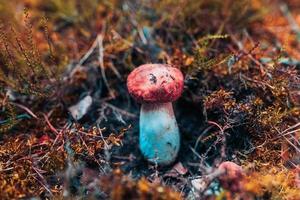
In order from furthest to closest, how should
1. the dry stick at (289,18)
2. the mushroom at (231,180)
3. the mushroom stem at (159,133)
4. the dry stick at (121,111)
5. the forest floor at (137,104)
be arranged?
the dry stick at (289,18) < the dry stick at (121,111) < the mushroom stem at (159,133) < the forest floor at (137,104) < the mushroom at (231,180)

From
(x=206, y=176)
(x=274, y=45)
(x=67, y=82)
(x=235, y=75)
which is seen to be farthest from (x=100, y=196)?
(x=274, y=45)

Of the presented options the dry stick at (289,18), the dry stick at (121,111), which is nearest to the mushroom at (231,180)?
the dry stick at (121,111)

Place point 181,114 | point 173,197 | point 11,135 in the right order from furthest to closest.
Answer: point 181,114, point 11,135, point 173,197

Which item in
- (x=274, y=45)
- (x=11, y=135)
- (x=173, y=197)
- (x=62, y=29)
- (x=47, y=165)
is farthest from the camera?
(x=62, y=29)

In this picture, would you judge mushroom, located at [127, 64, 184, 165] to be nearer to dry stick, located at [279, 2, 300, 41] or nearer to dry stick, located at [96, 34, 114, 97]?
dry stick, located at [96, 34, 114, 97]

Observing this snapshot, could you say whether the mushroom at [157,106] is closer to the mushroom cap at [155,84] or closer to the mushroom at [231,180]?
the mushroom cap at [155,84]

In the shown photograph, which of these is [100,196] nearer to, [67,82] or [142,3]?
[67,82]

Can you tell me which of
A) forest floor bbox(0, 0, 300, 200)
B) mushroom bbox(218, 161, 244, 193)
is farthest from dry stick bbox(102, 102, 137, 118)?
mushroom bbox(218, 161, 244, 193)

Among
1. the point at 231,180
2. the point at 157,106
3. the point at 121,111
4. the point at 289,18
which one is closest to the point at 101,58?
the point at 121,111
